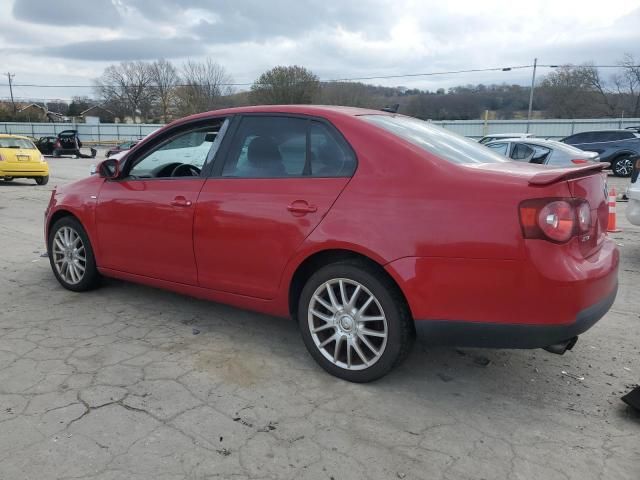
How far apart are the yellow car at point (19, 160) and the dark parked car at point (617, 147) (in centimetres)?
1791

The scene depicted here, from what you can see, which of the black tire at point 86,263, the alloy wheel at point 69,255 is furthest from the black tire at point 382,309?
the alloy wheel at point 69,255

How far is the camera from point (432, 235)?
2787 millimetres

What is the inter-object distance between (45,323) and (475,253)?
3363mm

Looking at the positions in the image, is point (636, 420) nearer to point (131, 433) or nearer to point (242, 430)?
point (242, 430)

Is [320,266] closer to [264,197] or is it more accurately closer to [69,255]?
[264,197]

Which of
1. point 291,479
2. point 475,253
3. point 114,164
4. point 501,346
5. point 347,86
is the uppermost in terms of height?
point 347,86

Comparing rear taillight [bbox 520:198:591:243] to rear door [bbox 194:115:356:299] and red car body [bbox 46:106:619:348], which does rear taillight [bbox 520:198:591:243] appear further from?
rear door [bbox 194:115:356:299]

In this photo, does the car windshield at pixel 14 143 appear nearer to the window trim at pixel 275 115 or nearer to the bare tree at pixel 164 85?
the window trim at pixel 275 115

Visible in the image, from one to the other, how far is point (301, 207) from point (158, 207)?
4.40 feet

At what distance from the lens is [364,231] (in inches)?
117

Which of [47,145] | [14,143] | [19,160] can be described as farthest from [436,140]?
[47,145]

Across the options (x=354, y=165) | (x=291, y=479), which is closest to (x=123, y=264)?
(x=354, y=165)

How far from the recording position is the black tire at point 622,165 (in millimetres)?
17875

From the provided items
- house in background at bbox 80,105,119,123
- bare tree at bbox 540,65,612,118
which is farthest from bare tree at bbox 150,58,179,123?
bare tree at bbox 540,65,612,118
